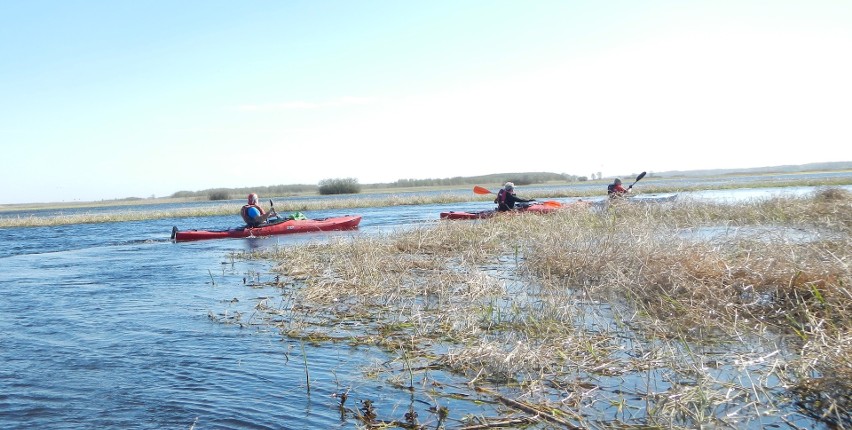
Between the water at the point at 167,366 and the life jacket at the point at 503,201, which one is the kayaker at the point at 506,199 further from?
the water at the point at 167,366

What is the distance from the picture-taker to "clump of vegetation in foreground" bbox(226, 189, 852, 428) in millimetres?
4346

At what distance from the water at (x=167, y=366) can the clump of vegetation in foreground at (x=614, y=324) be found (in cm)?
39

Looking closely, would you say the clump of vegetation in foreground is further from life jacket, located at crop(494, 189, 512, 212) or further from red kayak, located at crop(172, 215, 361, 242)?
red kayak, located at crop(172, 215, 361, 242)

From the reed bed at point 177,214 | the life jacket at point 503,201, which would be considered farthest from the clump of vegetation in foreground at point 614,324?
the reed bed at point 177,214

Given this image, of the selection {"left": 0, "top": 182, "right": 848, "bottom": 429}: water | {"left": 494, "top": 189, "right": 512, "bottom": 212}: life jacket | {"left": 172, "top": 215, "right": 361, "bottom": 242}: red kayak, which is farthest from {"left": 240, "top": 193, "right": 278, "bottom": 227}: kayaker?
{"left": 0, "top": 182, "right": 848, "bottom": 429}: water

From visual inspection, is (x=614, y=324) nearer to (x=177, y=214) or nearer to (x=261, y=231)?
(x=261, y=231)

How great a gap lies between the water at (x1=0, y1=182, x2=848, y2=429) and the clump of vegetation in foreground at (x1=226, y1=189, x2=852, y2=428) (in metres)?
0.39

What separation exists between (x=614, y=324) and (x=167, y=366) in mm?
4527

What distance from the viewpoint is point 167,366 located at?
6.33 m

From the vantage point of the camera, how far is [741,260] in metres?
7.63

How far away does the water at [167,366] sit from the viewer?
491cm

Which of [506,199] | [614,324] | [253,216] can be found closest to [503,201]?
[506,199]

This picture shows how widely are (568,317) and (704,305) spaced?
1.48 metres

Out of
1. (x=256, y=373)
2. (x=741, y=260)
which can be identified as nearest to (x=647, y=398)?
(x=256, y=373)
